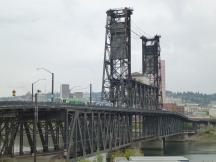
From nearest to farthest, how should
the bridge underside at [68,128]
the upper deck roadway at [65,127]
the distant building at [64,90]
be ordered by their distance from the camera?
the upper deck roadway at [65,127] < the bridge underside at [68,128] < the distant building at [64,90]

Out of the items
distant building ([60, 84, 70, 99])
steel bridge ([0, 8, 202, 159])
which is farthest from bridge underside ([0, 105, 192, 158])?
distant building ([60, 84, 70, 99])

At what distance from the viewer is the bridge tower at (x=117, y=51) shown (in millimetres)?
156875

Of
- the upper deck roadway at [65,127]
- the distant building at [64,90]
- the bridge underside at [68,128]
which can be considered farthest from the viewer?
the distant building at [64,90]

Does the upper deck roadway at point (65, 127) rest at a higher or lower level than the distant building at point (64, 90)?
lower

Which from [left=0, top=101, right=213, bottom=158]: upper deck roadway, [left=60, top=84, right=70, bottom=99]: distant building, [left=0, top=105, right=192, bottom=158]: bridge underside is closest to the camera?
[left=0, top=101, right=213, bottom=158]: upper deck roadway

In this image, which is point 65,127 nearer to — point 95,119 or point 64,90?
point 95,119

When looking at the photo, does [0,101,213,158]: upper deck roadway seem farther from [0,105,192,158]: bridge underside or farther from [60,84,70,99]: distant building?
[60,84,70,99]: distant building

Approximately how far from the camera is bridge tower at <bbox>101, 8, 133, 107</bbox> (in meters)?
157

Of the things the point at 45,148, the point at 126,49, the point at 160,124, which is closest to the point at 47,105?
the point at 45,148

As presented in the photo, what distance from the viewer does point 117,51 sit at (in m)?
157

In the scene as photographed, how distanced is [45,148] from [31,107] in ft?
45.2

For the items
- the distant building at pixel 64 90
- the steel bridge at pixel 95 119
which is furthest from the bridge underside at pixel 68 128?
the distant building at pixel 64 90

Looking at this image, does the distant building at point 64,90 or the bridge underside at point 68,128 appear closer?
the bridge underside at point 68,128

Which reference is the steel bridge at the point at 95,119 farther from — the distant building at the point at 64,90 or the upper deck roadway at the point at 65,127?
the distant building at the point at 64,90
